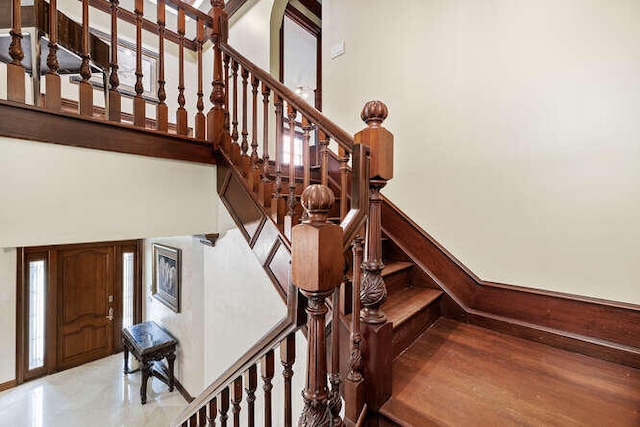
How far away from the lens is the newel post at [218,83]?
1888mm

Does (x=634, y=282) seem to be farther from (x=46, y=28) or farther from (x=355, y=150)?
(x=46, y=28)

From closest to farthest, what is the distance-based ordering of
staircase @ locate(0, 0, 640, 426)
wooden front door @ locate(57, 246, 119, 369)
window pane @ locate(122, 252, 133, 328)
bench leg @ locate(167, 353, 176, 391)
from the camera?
1. staircase @ locate(0, 0, 640, 426)
2. bench leg @ locate(167, 353, 176, 391)
3. wooden front door @ locate(57, 246, 119, 369)
4. window pane @ locate(122, 252, 133, 328)

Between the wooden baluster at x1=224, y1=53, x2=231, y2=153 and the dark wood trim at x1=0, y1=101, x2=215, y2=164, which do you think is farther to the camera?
the wooden baluster at x1=224, y1=53, x2=231, y2=153

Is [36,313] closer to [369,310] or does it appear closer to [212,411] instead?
[212,411]

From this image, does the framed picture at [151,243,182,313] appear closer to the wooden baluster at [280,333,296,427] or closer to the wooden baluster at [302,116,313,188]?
the wooden baluster at [302,116,313,188]

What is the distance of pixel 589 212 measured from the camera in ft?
4.63

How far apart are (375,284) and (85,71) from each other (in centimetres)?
163

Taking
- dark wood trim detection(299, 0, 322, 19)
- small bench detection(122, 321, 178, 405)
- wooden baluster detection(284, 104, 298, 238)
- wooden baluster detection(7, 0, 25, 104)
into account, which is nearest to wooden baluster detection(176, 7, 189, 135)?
wooden baluster detection(7, 0, 25, 104)

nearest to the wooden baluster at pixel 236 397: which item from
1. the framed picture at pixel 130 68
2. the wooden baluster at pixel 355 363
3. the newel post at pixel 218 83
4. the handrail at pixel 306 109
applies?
the wooden baluster at pixel 355 363

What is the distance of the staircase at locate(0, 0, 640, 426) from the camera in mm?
911

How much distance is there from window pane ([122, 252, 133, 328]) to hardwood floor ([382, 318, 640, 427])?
4780mm

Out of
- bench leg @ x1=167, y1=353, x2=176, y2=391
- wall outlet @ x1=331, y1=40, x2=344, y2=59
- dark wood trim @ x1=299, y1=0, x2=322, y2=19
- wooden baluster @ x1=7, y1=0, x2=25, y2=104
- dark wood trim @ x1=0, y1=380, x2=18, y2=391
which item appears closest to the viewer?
wooden baluster @ x1=7, y1=0, x2=25, y2=104

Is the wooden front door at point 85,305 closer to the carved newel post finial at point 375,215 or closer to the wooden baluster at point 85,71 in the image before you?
the wooden baluster at point 85,71

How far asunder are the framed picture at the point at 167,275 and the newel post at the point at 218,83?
1944 mm
